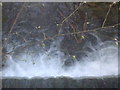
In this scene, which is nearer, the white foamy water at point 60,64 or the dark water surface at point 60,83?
the dark water surface at point 60,83

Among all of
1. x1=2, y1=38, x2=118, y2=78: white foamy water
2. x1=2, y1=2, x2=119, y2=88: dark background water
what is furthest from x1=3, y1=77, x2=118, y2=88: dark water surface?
x1=2, y1=2, x2=119, y2=88: dark background water

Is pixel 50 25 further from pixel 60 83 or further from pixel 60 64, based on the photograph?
pixel 60 83

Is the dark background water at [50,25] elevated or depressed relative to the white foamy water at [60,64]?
elevated

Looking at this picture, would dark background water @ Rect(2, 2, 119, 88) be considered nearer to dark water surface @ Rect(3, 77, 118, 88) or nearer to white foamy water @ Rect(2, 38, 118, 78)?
white foamy water @ Rect(2, 38, 118, 78)

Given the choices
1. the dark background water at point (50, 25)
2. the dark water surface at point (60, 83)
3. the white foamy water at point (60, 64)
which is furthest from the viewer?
the dark background water at point (50, 25)

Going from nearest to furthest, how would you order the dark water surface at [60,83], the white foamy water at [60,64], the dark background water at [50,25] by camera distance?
1. the dark water surface at [60,83]
2. the white foamy water at [60,64]
3. the dark background water at [50,25]

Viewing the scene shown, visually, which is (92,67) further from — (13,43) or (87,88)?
(13,43)


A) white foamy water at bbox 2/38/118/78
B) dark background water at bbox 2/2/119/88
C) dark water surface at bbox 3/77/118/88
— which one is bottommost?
dark water surface at bbox 3/77/118/88

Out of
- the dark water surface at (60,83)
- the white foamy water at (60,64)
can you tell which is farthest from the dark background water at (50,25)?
the dark water surface at (60,83)

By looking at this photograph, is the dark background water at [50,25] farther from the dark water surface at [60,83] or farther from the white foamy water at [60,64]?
the dark water surface at [60,83]

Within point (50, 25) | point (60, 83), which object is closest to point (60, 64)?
point (60, 83)
